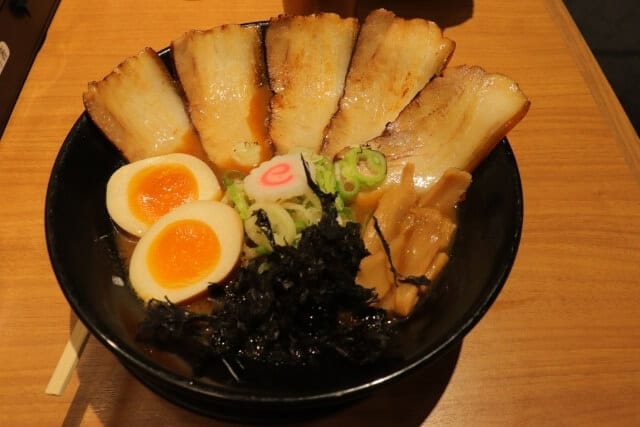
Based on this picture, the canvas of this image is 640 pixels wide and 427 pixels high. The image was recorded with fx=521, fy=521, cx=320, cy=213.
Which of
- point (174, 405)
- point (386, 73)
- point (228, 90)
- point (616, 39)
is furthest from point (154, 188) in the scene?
point (616, 39)

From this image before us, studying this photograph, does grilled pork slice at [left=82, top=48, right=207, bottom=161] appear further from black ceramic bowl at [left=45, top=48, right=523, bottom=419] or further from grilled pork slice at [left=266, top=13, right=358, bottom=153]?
grilled pork slice at [left=266, top=13, right=358, bottom=153]

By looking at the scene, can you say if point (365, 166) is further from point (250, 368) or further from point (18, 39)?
point (18, 39)

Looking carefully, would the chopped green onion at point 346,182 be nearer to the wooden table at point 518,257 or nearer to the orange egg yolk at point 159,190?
the orange egg yolk at point 159,190

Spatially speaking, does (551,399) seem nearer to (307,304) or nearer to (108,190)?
A: (307,304)

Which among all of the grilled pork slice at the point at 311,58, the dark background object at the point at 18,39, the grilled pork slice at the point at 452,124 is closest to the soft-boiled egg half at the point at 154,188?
the grilled pork slice at the point at 311,58

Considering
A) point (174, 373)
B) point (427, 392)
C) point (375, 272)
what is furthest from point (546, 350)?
point (174, 373)
